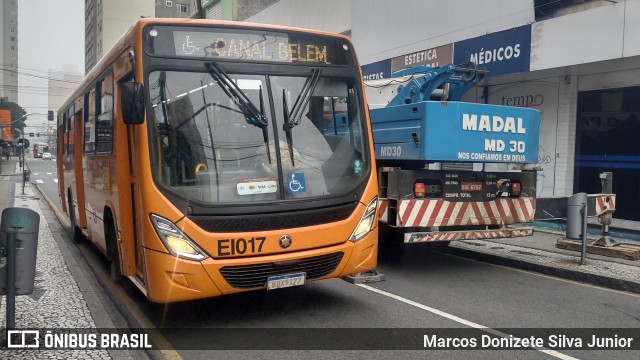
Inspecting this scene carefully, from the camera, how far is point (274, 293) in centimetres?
682

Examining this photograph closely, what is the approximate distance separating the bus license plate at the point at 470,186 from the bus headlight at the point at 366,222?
258 cm

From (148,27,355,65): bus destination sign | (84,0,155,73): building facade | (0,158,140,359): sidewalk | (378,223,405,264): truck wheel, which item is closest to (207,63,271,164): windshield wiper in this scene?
(148,27,355,65): bus destination sign

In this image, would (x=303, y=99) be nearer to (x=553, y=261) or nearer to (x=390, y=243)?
(x=390, y=243)

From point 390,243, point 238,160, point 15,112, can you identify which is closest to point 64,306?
point 238,160

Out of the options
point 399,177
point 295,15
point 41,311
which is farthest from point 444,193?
point 295,15

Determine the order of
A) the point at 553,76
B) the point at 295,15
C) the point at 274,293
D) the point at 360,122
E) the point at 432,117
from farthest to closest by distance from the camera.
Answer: the point at 295,15 → the point at 553,76 → the point at 432,117 → the point at 274,293 → the point at 360,122

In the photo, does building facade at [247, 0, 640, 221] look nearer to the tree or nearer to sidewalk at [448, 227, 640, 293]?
sidewalk at [448, 227, 640, 293]

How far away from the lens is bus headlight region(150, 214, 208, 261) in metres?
4.89

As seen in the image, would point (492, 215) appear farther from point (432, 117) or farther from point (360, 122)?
point (360, 122)

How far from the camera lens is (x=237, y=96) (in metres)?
5.33

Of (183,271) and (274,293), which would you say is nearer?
(183,271)

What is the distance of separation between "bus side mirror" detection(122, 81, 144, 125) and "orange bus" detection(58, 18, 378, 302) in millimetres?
12

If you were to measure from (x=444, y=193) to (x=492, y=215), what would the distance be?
37.1 inches

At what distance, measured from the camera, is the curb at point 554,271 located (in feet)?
24.2
